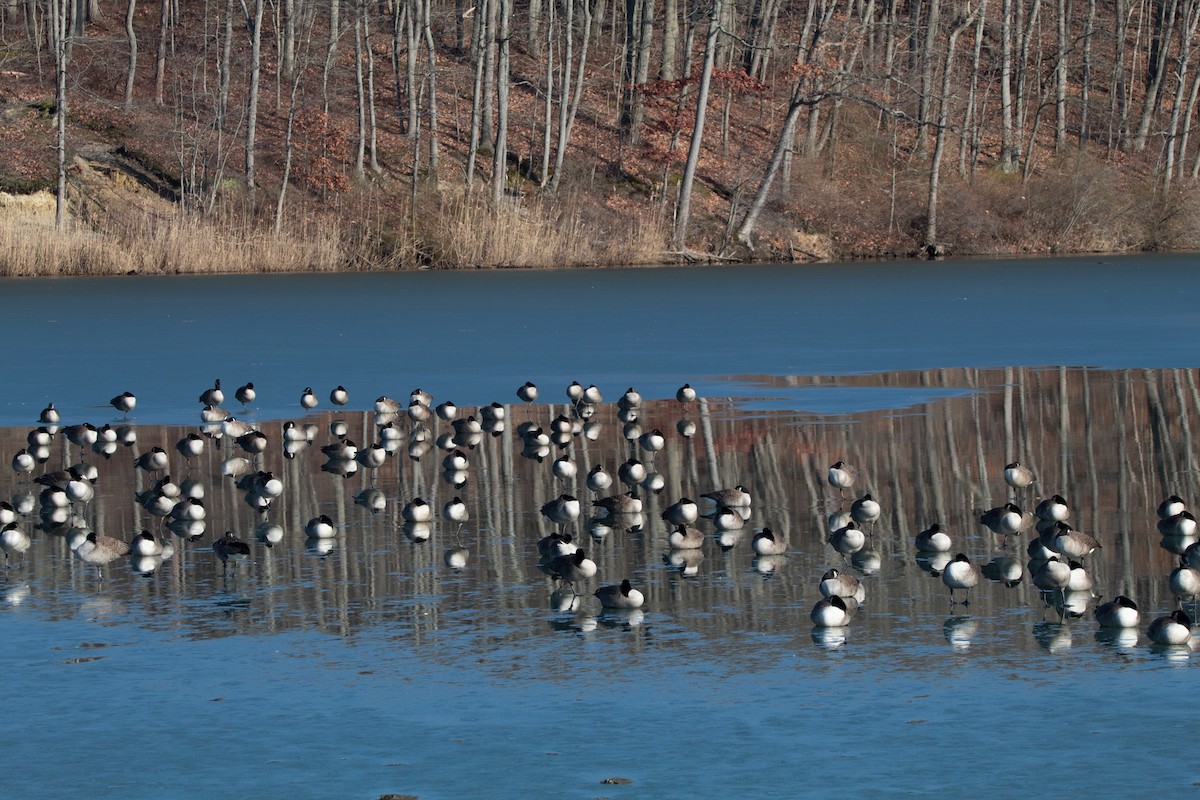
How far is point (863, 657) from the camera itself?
644 centimetres

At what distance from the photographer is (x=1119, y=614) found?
6730 millimetres

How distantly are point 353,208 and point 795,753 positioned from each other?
4127 cm

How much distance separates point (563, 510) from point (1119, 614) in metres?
3.48

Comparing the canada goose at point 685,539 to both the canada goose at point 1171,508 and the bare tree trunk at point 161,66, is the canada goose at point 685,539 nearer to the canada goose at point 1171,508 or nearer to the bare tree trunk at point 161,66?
the canada goose at point 1171,508

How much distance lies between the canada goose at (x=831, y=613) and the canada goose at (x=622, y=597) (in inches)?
33.4

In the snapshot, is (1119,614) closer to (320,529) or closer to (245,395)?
(320,529)

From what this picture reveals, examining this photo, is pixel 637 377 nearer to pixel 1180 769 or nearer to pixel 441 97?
pixel 1180 769

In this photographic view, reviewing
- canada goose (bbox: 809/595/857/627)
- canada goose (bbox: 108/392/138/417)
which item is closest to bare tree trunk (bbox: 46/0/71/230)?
canada goose (bbox: 108/392/138/417)

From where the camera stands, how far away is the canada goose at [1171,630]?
6465 mm

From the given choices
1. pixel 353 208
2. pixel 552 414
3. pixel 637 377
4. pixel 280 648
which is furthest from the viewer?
pixel 353 208

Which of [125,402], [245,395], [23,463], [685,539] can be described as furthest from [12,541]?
[245,395]

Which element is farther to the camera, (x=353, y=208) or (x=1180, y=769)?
(x=353, y=208)

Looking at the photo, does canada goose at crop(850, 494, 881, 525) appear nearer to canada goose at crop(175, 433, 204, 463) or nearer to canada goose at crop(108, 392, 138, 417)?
canada goose at crop(175, 433, 204, 463)

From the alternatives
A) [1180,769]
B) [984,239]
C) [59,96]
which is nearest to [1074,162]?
[984,239]
